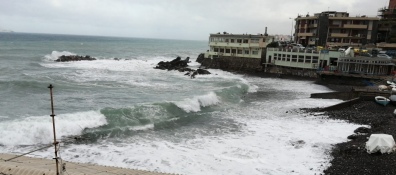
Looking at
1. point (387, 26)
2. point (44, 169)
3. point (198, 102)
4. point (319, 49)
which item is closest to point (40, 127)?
point (44, 169)

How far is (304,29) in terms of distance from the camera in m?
66.2

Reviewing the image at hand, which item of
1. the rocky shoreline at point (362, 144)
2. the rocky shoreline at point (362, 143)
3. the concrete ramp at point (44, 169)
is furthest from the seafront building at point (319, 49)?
the concrete ramp at point (44, 169)

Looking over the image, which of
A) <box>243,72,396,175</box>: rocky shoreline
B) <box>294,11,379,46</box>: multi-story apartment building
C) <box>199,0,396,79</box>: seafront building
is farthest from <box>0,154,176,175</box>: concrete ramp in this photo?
<box>294,11,379,46</box>: multi-story apartment building

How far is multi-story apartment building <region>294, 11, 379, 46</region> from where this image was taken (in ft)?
196

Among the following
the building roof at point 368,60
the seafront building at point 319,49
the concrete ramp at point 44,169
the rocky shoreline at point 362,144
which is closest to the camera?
the concrete ramp at point 44,169

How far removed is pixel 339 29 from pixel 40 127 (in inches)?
2295

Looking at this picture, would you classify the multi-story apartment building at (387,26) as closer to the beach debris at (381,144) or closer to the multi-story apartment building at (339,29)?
the multi-story apartment building at (339,29)

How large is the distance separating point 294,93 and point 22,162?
1162 inches

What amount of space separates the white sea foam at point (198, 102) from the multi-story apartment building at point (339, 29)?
40815mm

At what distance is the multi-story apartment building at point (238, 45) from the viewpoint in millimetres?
52750

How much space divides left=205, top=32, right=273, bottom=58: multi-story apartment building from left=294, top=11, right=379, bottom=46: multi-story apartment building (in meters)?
13.8

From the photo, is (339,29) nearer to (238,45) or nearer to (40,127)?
(238,45)

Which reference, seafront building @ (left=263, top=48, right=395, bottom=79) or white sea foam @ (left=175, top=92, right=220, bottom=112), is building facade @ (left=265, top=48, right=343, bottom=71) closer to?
seafront building @ (left=263, top=48, right=395, bottom=79)

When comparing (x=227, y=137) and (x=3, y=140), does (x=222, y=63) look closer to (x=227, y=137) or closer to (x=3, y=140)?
(x=227, y=137)
